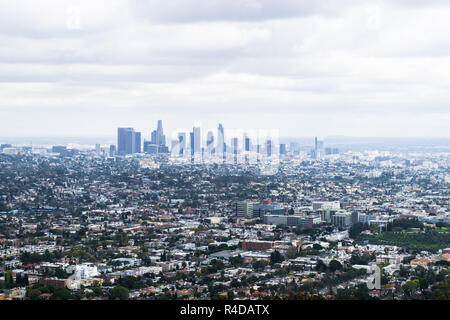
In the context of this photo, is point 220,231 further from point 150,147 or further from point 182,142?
point 150,147

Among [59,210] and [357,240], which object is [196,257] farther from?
[59,210]

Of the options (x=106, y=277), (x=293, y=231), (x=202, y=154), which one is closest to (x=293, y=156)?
(x=202, y=154)

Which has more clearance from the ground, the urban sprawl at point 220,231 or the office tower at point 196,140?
the office tower at point 196,140

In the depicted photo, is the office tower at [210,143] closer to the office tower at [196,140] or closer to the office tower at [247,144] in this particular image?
the office tower at [196,140]

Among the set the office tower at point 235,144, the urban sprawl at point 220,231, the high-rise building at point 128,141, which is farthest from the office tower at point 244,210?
the high-rise building at point 128,141

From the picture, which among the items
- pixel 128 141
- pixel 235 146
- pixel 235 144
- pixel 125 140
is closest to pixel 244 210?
pixel 235 144
